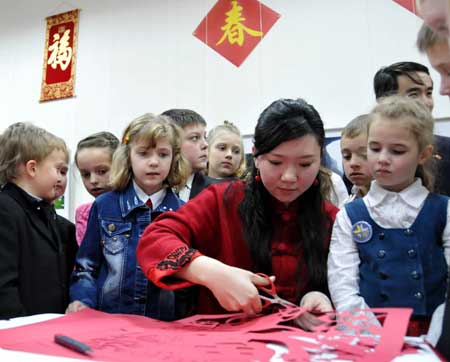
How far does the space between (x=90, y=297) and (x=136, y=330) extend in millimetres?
496

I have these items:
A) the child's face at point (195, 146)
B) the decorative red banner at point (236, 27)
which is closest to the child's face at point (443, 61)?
the child's face at point (195, 146)

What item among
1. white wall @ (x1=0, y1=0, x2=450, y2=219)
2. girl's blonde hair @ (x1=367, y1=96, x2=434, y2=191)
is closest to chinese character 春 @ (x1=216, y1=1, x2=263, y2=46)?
white wall @ (x1=0, y1=0, x2=450, y2=219)

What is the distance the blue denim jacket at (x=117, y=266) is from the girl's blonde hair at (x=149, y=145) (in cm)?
7

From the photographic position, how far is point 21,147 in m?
1.27

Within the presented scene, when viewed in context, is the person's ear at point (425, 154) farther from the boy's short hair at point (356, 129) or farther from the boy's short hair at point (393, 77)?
the boy's short hair at point (393, 77)

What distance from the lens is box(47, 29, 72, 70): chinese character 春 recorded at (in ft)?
11.3

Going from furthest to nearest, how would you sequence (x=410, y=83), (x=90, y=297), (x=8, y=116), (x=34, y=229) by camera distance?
(x=8, y=116), (x=410, y=83), (x=34, y=229), (x=90, y=297)

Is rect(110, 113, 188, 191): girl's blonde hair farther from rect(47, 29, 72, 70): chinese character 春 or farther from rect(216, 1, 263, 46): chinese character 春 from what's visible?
rect(47, 29, 72, 70): chinese character 春

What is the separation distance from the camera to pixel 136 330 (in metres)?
0.60

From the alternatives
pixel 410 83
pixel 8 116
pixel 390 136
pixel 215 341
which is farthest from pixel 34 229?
pixel 8 116

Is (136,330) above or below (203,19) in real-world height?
below

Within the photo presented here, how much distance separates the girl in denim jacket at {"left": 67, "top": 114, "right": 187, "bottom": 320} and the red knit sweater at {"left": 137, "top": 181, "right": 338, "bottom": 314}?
10.0 inches

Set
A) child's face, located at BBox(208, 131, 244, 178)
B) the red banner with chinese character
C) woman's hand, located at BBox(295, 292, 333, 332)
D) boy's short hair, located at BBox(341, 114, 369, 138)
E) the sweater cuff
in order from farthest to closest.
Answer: the red banner with chinese character → child's face, located at BBox(208, 131, 244, 178) → boy's short hair, located at BBox(341, 114, 369, 138) → the sweater cuff → woman's hand, located at BBox(295, 292, 333, 332)

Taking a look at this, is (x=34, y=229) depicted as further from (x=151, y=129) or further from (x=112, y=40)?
(x=112, y=40)
